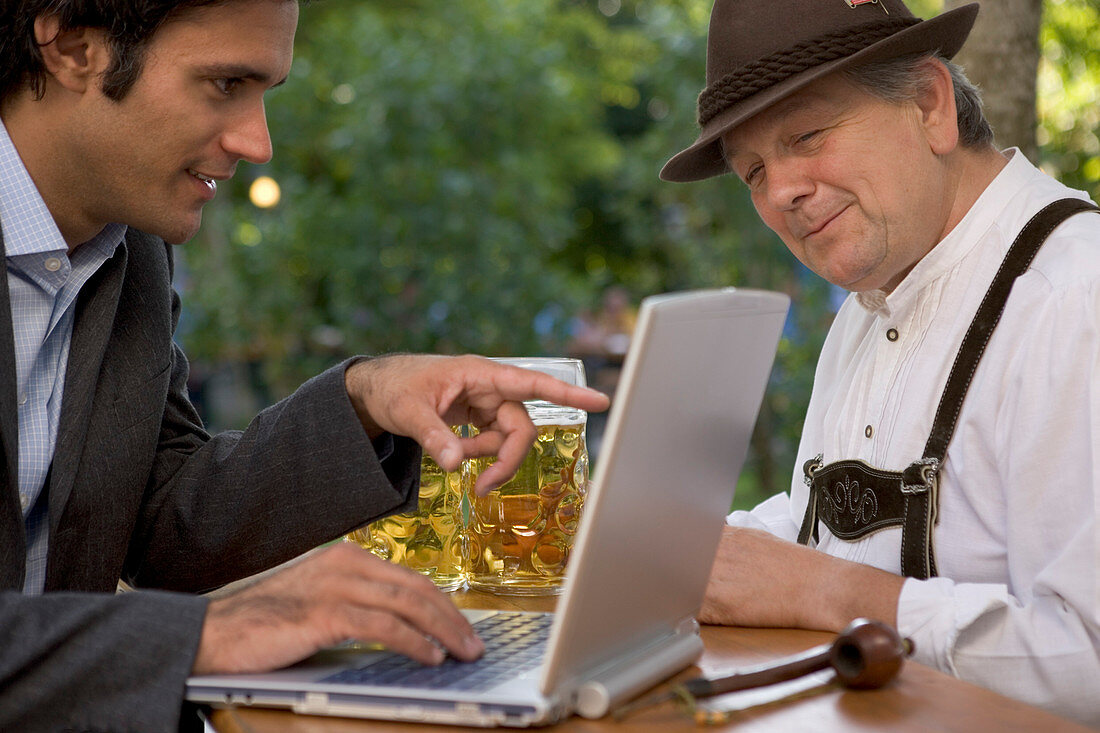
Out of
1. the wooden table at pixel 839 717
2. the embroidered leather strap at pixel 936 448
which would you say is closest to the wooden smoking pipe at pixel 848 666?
the wooden table at pixel 839 717

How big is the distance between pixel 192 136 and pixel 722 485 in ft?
3.95

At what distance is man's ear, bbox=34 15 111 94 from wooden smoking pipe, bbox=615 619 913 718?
1470mm

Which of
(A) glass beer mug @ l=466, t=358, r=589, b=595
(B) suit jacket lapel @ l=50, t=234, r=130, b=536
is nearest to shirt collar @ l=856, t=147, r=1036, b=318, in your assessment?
(A) glass beer mug @ l=466, t=358, r=589, b=595

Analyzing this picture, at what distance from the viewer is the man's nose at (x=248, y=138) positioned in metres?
2.11

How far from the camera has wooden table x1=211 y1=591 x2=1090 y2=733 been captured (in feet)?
3.98

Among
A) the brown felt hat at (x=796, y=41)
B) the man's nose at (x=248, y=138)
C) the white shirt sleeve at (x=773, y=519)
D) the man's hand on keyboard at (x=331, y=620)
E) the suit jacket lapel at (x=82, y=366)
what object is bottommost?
the white shirt sleeve at (x=773, y=519)

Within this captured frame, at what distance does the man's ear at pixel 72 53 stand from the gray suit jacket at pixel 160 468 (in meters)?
0.32

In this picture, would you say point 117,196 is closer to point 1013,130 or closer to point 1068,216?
point 1068,216

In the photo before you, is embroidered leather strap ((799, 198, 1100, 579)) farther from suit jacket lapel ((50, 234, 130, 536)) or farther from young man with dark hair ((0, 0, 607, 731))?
suit jacket lapel ((50, 234, 130, 536))

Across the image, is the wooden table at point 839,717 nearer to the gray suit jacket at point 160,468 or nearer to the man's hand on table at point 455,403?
the man's hand on table at point 455,403

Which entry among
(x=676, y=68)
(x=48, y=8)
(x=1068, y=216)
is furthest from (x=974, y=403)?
(x=676, y=68)

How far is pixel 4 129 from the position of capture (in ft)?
6.66

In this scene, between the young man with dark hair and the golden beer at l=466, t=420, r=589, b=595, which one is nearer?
the young man with dark hair

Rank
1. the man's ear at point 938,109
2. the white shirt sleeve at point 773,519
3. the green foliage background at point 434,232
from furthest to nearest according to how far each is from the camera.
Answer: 1. the green foliage background at point 434,232
2. the white shirt sleeve at point 773,519
3. the man's ear at point 938,109
